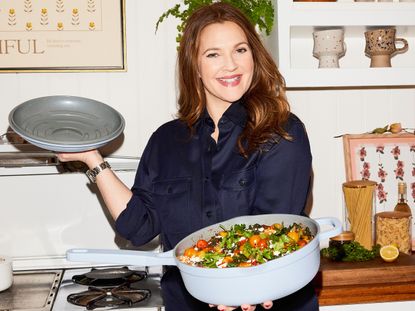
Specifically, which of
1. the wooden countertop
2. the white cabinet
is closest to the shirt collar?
the white cabinet

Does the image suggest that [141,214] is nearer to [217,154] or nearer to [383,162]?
[217,154]

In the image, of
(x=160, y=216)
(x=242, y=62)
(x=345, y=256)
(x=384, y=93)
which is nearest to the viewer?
(x=242, y=62)

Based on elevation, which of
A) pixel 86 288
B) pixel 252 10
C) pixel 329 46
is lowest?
pixel 86 288

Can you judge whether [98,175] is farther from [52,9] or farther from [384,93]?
[384,93]

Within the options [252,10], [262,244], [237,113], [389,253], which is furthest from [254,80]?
[389,253]

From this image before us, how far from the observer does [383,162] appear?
2439mm

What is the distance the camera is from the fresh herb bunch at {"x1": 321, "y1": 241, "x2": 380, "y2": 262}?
Answer: 2.12 m

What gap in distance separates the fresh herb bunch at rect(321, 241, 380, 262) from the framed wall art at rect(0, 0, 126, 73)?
104 cm

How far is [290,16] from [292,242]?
3.25ft

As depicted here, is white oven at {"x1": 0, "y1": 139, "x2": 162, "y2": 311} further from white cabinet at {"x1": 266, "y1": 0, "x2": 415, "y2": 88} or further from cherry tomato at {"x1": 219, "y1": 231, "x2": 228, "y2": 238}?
cherry tomato at {"x1": 219, "y1": 231, "x2": 228, "y2": 238}

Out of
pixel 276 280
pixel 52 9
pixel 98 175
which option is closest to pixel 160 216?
pixel 98 175

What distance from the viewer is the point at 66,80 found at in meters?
2.36

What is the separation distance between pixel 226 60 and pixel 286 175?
1.12 feet

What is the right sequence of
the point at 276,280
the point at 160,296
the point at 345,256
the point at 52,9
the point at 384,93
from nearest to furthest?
the point at 276,280 < the point at 160,296 < the point at 345,256 < the point at 52,9 < the point at 384,93
